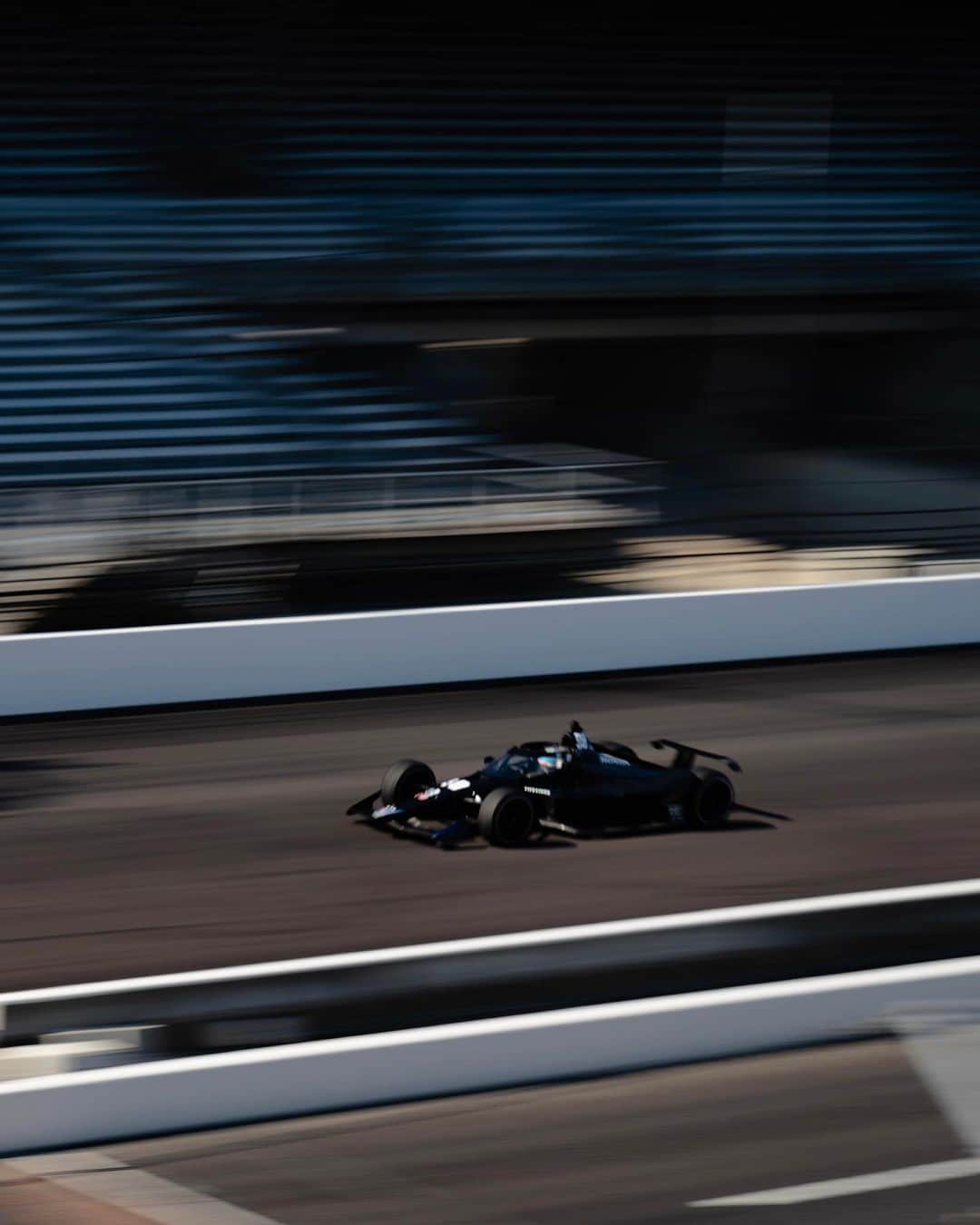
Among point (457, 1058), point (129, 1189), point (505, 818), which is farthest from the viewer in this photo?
point (505, 818)

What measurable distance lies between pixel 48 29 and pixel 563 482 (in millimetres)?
6371

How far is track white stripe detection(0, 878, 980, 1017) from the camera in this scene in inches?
202

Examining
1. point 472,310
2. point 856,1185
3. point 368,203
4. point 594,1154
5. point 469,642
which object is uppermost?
point 368,203

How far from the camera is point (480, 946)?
215 inches

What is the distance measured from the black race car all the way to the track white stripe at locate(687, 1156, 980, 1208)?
3.32 metres

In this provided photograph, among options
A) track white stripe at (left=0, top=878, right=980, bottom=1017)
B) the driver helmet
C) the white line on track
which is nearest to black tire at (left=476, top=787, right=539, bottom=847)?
the driver helmet

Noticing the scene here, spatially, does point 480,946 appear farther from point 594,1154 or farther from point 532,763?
point 532,763

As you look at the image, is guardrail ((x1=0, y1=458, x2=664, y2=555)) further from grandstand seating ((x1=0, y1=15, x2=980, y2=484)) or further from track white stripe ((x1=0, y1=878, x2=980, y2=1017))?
track white stripe ((x1=0, y1=878, x2=980, y2=1017))

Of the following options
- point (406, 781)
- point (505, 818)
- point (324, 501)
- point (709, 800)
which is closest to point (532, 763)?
point (505, 818)

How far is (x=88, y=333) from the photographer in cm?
1455

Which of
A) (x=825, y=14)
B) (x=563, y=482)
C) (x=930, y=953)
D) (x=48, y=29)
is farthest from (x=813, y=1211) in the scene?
(x=825, y=14)

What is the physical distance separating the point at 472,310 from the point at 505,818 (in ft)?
30.3

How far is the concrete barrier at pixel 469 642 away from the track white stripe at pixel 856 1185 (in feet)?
24.0

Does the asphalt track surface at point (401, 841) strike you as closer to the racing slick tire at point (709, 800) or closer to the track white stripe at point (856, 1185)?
the racing slick tire at point (709, 800)
